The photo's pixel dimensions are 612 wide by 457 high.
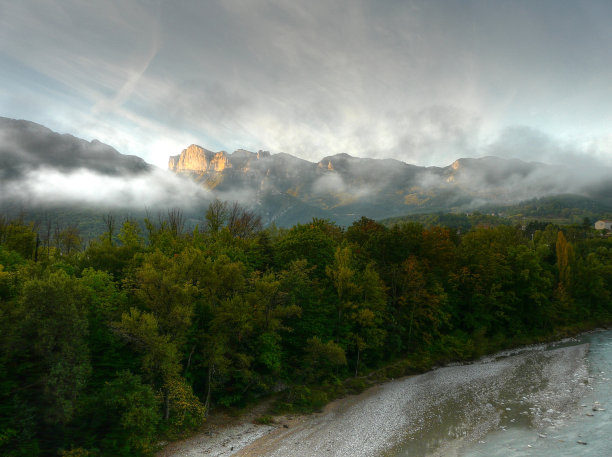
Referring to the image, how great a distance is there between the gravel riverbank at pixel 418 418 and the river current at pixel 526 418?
8 centimetres

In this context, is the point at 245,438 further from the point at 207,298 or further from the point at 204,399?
the point at 207,298

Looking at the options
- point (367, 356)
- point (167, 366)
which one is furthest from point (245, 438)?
point (367, 356)

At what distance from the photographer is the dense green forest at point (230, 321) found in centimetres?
1855

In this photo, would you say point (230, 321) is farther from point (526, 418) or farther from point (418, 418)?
point (526, 418)

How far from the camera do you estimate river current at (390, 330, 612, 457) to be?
72.2 feet

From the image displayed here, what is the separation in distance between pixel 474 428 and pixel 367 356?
15.9 metres

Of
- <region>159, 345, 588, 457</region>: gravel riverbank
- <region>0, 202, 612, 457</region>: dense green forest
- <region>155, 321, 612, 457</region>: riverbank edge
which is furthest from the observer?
<region>155, 321, 612, 457</region>: riverbank edge

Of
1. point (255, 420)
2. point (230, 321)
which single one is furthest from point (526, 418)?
point (230, 321)

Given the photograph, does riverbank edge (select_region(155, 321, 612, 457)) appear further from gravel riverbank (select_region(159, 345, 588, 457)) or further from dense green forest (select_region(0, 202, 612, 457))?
dense green forest (select_region(0, 202, 612, 457))

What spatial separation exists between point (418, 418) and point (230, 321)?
18522mm

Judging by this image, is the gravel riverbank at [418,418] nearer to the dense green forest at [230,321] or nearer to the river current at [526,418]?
the river current at [526,418]

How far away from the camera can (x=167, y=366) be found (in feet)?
72.3

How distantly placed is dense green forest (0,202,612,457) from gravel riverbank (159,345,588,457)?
2.38 m

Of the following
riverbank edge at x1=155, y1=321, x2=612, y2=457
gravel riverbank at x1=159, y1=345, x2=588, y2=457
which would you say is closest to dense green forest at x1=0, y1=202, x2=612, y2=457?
riverbank edge at x1=155, y1=321, x2=612, y2=457
